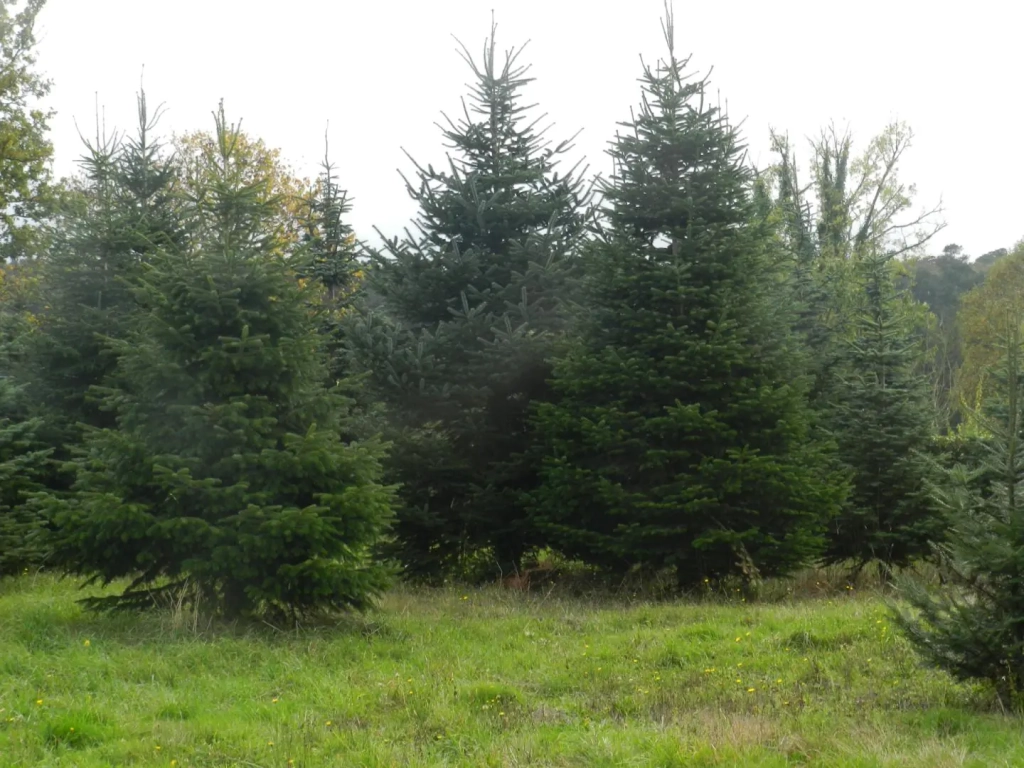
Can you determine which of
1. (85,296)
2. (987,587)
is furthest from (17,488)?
(987,587)

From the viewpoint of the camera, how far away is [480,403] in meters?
13.9

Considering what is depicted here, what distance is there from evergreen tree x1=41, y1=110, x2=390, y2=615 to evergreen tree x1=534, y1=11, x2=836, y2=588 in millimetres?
3661

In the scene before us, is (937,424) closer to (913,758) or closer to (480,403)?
(480,403)

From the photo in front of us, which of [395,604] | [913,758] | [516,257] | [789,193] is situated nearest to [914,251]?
[789,193]

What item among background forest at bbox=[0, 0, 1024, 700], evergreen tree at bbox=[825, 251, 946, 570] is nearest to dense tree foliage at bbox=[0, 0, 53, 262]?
background forest at bbox=[0, 0, 1024, 700]

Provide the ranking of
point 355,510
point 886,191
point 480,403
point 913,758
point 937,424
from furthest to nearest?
point 886,191
point 937,424
point 480,403
point 355,510
point 913,758

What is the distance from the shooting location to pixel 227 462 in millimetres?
9211

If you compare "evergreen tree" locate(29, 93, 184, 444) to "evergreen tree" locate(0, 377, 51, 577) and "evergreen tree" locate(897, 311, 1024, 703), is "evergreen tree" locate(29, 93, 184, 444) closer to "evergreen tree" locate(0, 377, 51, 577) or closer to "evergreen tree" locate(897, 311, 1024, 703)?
"evergreen tree" locate(0, 377, 51, 577)

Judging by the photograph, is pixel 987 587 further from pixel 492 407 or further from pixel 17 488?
pixel 17 488

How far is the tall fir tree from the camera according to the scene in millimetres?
13523

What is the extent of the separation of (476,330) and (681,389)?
3099 millimetres

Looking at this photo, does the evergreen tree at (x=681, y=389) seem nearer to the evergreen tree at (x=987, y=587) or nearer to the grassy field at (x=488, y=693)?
the grassy field at (x=488, y=693)

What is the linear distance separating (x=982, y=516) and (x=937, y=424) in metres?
10.7

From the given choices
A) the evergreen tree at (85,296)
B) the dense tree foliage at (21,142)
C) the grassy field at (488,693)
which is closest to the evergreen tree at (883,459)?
the grassy field at (488,693)
